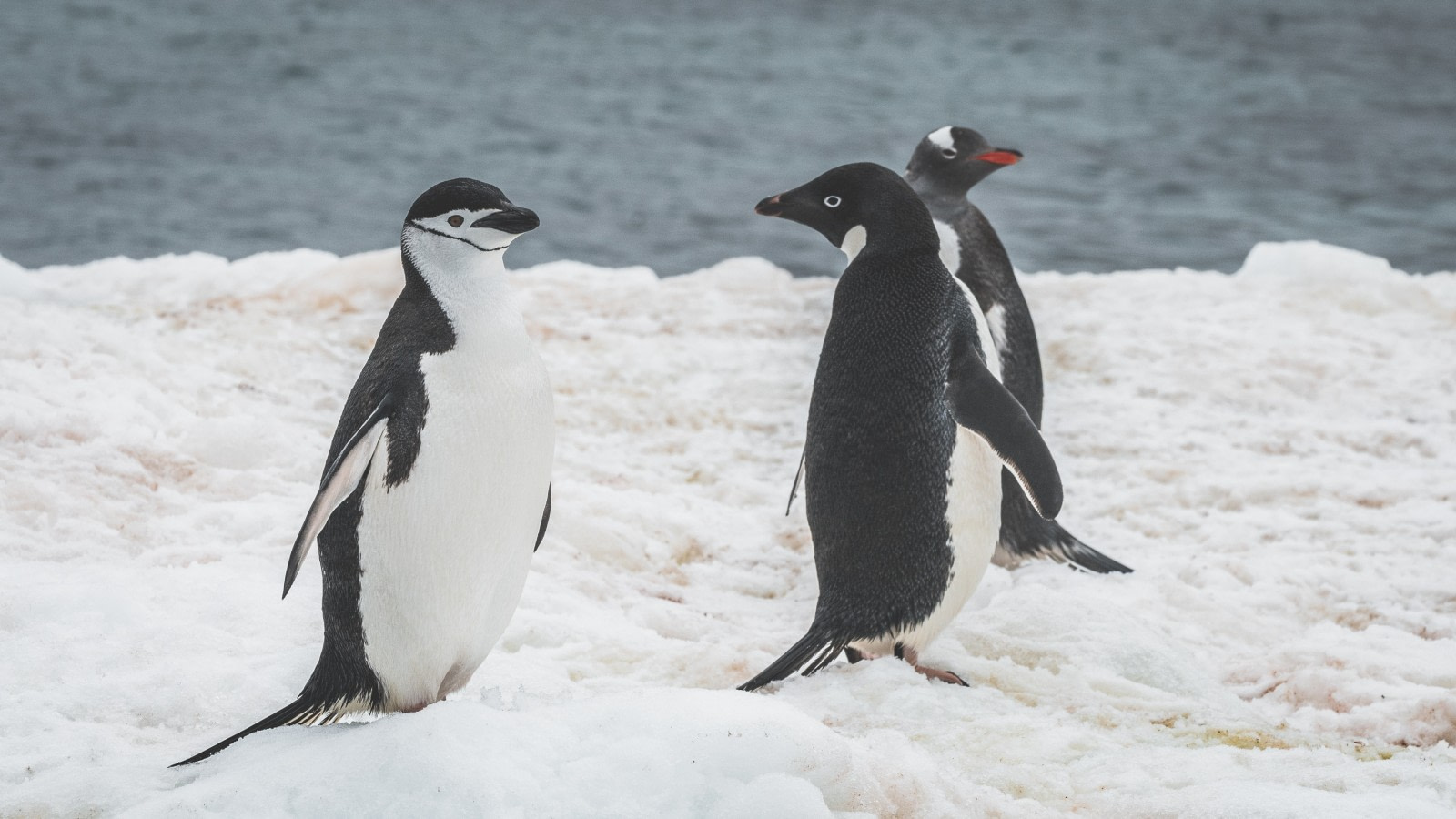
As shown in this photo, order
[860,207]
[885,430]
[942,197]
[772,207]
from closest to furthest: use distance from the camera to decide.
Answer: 1. [885,430]
2. [860,207]
3. [772,207]
4. [942,197]

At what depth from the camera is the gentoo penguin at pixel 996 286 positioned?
366 cm

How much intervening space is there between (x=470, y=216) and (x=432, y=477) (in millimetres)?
452

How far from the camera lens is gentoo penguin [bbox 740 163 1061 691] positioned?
2.84m

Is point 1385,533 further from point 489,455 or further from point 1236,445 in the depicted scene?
point 489,455

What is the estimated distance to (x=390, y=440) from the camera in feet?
7.52

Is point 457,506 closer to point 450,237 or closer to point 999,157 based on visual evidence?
Result: point 450,237

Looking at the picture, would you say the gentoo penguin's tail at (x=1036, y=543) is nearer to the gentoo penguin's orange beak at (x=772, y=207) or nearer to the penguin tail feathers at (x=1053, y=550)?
the penguin tail feathers at (x=1053, y=550)

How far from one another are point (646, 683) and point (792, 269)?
11975 millimetres

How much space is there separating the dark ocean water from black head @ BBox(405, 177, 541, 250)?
40.0 ft

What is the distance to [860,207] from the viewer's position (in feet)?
10.1

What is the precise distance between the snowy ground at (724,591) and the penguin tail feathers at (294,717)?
0.13ft

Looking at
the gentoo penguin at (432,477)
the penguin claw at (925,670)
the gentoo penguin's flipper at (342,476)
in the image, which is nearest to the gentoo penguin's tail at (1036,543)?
the penguin claw at (925,670)

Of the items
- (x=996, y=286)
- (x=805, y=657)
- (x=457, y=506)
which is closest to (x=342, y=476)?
(x=457, y=506)

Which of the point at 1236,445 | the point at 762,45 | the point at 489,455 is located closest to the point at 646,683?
the point at 489,455
